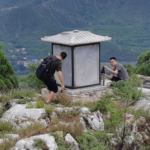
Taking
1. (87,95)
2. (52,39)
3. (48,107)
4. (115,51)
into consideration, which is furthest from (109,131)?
(115,51)

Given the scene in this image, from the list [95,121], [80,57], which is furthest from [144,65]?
[95,121]

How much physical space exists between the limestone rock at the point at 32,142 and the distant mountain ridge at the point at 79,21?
85477mm

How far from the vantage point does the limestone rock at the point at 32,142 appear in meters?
6.90

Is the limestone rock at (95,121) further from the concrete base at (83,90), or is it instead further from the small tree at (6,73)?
the small tree at (6,73)

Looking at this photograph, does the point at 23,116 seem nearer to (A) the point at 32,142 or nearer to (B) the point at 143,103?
(A) the point at 32,142

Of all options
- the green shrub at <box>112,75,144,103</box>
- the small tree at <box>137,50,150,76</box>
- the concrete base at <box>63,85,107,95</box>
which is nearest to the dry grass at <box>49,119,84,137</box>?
the green shrub at <box>112,75,144,103</box>

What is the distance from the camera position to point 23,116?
8.68 meters

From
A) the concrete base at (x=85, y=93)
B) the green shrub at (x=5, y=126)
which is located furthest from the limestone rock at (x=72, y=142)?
the concrete base at (x=85, y=93)

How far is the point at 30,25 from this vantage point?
126562 mm

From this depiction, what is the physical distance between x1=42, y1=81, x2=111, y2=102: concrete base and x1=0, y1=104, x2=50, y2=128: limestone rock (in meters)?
2.15

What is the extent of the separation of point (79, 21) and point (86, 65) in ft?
415

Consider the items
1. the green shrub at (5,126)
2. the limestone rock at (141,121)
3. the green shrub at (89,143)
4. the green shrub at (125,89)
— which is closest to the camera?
the green shrub at (89,143)

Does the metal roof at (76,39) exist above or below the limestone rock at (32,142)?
above

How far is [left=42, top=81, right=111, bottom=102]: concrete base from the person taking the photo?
36.2 ft
